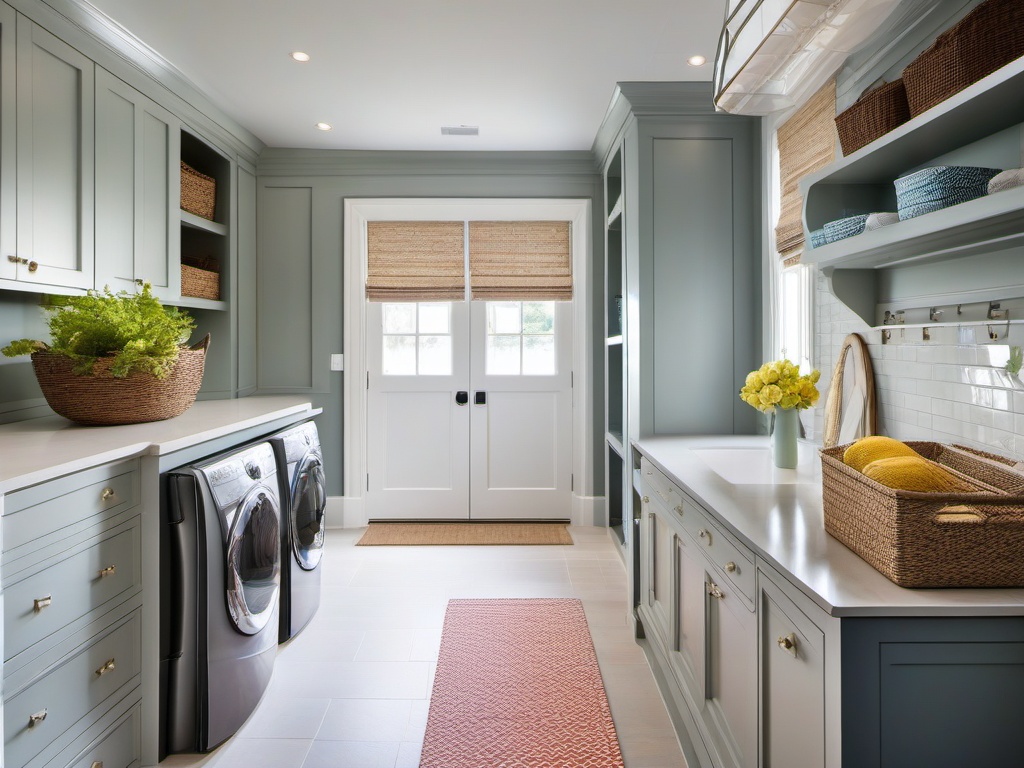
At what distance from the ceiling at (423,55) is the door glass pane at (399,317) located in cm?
113

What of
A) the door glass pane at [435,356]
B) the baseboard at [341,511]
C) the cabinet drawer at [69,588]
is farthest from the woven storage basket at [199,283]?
the cabinet drawer at [69,588]

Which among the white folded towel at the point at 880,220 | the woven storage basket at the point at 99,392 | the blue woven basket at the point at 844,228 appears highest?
the blue woven basket at the point at 844,228

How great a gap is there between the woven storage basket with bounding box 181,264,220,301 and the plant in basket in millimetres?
977

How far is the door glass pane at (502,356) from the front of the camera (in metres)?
4.25

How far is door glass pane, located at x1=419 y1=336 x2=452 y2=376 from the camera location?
167 inches

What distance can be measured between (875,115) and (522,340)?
2838 millimetres

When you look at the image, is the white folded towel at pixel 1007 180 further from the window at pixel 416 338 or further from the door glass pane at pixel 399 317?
the door glass pane at pixel 399 317

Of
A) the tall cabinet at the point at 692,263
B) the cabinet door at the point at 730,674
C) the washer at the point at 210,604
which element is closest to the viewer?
the cabinet door at the point at 730,674

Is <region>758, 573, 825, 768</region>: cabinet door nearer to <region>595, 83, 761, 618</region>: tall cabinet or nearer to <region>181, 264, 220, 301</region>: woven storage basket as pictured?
<region>595, 83, 761, 618</region>: tall cabinet

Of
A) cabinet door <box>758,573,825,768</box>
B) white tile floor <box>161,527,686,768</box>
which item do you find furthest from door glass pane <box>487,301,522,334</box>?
cabinet door <box>758,573,825,768</box>

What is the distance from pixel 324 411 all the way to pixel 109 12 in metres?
2.36

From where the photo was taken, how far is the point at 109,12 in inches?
91.2

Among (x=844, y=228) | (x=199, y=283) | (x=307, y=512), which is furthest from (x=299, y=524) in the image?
(x=844, y=228)

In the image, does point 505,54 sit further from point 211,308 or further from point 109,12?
point 211,308
